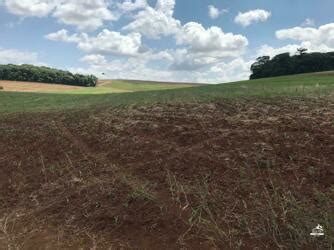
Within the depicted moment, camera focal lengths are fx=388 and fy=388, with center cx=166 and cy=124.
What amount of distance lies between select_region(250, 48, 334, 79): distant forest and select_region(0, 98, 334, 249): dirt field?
81975mm

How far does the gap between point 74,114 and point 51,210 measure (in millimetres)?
12493

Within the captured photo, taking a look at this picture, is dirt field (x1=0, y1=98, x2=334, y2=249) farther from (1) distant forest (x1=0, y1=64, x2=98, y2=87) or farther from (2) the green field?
(1) distant forest (x1=0, y1=64, x2=98, y2=87)

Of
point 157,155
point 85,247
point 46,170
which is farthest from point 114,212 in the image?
point 46,170

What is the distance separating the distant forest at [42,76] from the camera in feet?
327

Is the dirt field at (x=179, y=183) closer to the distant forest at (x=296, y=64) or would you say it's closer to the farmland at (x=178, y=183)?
the farmland at (x=178, y=183)

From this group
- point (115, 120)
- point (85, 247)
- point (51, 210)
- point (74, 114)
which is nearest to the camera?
point (85, 247)

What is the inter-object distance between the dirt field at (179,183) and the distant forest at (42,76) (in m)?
90.5

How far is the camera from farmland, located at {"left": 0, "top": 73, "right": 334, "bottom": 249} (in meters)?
7.00

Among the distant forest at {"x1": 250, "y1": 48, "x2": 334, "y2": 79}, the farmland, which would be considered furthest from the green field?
the distant forest at {"x1": 250, "y1": 48, "x2": 334, "y2": 79}

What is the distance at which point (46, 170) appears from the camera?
37.9 feet

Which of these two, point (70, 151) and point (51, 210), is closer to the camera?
point (51, 210)

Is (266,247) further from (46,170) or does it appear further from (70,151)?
(70,151)

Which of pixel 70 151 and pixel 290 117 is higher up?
pixel 290 117

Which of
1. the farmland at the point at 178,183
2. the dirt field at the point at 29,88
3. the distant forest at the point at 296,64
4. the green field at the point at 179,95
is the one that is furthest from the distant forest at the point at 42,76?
the farmland at the point at 178,183
